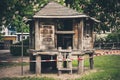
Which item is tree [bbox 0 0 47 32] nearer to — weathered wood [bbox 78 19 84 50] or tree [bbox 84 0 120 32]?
weathered wood [bbox 78 19 84 50]

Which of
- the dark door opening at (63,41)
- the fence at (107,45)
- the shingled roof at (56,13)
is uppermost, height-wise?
the shingled roof at (56,13)

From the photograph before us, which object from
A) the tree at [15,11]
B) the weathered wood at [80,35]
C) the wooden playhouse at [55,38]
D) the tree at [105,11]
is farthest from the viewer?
the tree at [105,11]

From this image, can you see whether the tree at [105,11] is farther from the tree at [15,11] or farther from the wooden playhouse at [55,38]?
the wooden playhouse at [55,38]

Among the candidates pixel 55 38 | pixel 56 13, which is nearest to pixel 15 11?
pixel 56 13

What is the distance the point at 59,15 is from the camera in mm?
25766

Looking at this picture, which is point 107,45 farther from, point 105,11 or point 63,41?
point 63,41

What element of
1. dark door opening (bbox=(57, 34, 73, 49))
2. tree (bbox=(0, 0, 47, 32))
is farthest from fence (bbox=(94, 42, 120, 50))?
dark door opening (bbox=(57, 34, 73, 49))

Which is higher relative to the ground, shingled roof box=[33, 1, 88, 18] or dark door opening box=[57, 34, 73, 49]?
shingled roof box=[33, 1, 88, 18]

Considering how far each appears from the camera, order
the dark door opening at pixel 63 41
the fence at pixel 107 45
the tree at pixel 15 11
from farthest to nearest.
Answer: the fence at pixel 107 45
the tree at pixel 15 11
the dark door opening at pixel 63 41

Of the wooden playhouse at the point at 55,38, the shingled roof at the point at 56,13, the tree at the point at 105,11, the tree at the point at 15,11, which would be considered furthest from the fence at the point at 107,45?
the wooden playhouse at the point at 55,38

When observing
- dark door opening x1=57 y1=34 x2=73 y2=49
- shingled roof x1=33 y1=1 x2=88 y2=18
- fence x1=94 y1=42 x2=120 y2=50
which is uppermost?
shingled roof x1=33 y1=1 x2=88 y2=18

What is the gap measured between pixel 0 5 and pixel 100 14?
23270mm

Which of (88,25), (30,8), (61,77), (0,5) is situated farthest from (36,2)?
(61,77)

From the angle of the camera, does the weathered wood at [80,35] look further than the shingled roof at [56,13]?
Yes
